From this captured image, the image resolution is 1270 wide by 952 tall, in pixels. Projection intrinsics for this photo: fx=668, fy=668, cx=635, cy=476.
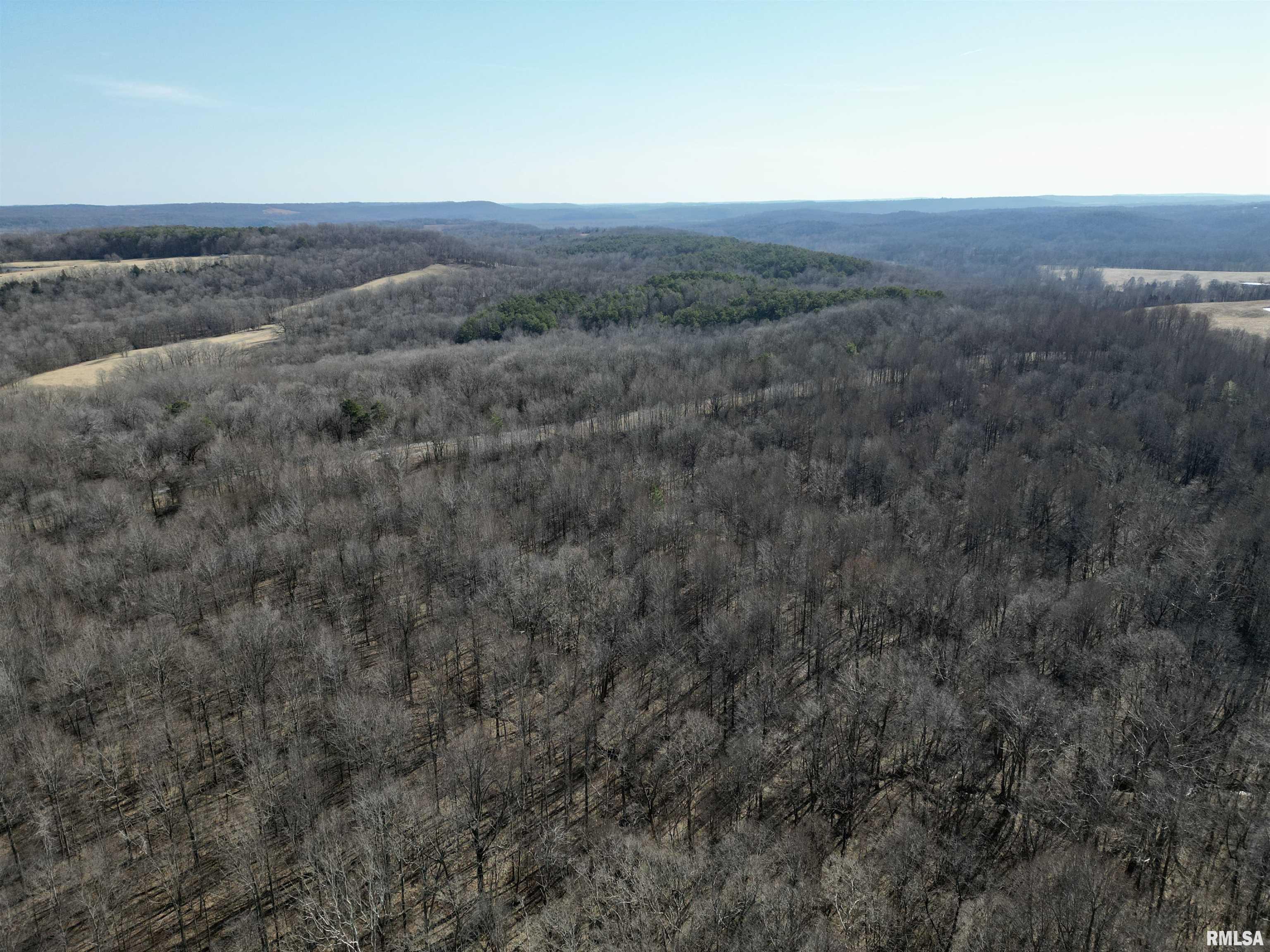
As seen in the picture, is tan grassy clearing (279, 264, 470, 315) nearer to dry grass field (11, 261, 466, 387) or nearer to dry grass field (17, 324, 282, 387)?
dry grass field (11, 261, 466, 387)

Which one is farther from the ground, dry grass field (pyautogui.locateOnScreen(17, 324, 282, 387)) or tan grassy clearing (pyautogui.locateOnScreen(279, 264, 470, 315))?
tan grassy clearing (pyautogui.locateOnScreen(279, 264, 470, 315))

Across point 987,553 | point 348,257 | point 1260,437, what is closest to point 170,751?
point 987,553

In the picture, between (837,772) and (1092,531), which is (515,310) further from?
(837,772)

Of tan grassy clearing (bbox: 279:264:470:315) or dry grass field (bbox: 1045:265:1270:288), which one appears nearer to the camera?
tan grassy clearing (bbox: 279:264:470:315)

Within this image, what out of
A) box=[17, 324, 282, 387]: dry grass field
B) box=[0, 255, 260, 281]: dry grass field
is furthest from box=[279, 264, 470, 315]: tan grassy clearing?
box=[0, 255, 260, 281]: dry grass field

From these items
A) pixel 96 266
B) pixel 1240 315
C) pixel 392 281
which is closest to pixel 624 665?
pixel 392 281

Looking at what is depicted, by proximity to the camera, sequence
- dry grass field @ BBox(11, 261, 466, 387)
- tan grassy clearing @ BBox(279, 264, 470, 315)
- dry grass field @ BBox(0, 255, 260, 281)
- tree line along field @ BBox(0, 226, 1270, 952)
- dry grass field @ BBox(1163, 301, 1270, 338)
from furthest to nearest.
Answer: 1. tan grassy clearing @ BBox(279, 264, 470, 315)
2. dry grass field @ BBox(0, 255, 260, 281)
3. dry grass field @ BBox(1163, 301, 1270, 338)
4. dry grass field @ BBox(11, 261, 466, 387)
5. tree line along field @ BBox(0, 226, 1270, 952)

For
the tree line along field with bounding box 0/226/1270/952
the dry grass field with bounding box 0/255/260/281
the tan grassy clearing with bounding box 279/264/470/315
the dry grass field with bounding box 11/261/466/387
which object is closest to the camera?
the tree line along field with bounding box 0/226/1270/952

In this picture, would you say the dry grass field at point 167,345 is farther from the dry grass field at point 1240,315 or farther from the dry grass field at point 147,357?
the dry grass field at point 1240,315

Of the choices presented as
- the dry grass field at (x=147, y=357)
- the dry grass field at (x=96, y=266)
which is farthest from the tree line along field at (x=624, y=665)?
the dry grass field at (x=96, y=266)
